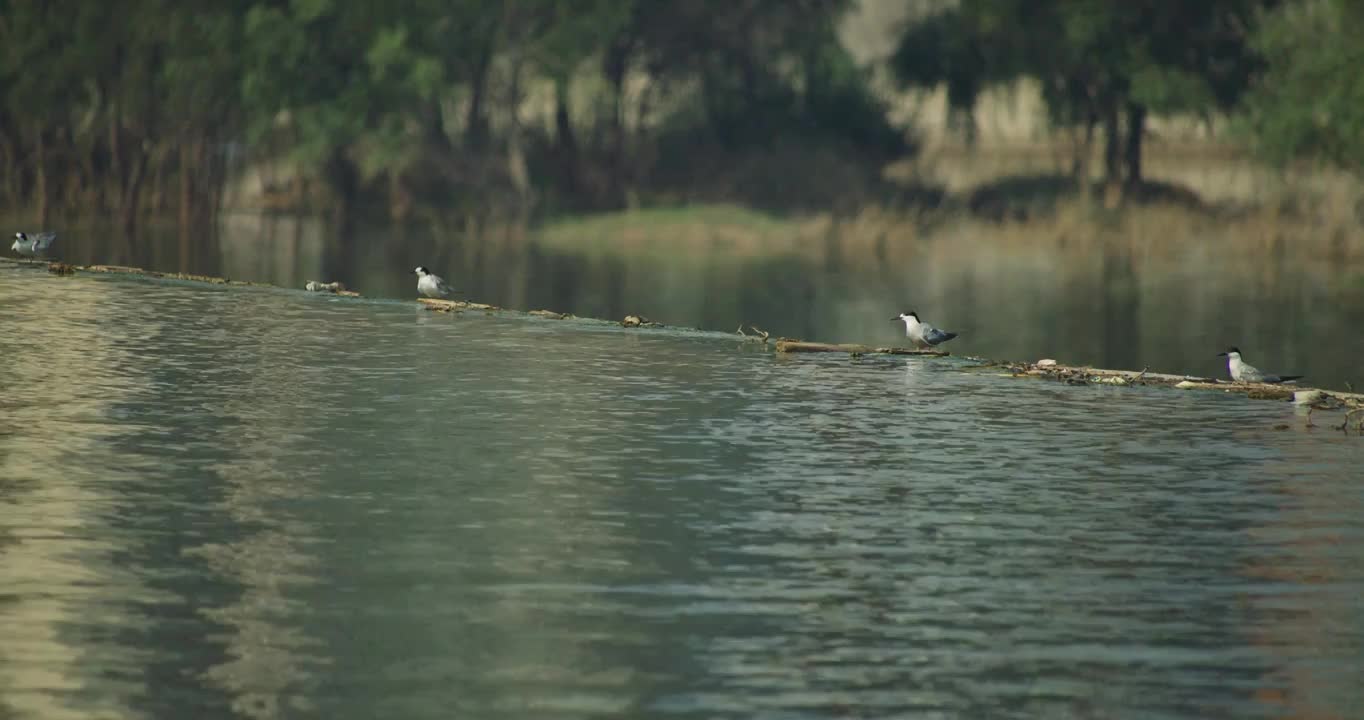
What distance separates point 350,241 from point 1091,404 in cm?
5005

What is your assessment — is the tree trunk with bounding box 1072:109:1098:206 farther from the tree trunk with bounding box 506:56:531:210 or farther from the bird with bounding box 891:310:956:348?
the bird with bounding box 891:310:956:348

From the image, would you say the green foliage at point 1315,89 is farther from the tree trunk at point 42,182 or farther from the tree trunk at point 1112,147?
the tree trunk at point 42,182

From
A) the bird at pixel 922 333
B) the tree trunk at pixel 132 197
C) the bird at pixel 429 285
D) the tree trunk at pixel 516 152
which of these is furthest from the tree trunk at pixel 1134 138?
the bird at pixel 922 333

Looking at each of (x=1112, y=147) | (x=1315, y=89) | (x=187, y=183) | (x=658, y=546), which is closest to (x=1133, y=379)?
(x=658, y=546)

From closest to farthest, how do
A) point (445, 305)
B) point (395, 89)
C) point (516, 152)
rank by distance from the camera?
point (445, 305) → point (395, 89) → point (516, 152)

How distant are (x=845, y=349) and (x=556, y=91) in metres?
52.8

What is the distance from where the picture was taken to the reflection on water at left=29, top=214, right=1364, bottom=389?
146 ft

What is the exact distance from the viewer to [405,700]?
43.6 ft

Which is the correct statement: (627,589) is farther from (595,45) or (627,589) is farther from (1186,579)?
(595,45)

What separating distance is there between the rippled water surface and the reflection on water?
13.1 m

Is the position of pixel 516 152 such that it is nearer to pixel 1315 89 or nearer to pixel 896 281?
pixel 896 281

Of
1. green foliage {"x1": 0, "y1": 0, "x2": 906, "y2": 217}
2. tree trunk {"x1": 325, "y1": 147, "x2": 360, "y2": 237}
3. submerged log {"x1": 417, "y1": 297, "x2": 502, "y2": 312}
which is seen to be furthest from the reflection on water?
submerged log {"x1": 417, "y1": 297, "x2": 502, "y2": 312}

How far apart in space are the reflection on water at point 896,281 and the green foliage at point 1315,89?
2922mm

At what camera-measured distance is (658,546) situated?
18016mm
